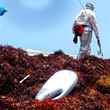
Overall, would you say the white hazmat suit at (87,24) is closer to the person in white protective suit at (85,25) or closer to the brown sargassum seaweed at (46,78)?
the person in white protective suit at (85,25)

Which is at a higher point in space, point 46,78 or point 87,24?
point 87,24

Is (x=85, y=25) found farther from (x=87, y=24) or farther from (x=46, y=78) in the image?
(x=46, y=78)

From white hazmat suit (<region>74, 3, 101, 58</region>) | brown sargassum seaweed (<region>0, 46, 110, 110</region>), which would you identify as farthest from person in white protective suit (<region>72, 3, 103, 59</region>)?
brown sargassum seaweed (<region>0, 46, 110, 110</region>)

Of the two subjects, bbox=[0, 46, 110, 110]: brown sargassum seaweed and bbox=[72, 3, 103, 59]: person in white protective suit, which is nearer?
bbox=[0, 46, 110, 110]: brown sargassum seaweed

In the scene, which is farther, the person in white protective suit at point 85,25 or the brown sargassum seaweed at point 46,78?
the person in white protective suit at point 85,25

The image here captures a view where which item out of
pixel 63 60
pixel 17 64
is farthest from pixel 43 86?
pixel 63 60

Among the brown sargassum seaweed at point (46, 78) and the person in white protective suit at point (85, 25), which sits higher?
the person in white protective suit at point (85, 25)

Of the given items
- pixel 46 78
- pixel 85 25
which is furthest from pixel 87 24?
pixel 46 78

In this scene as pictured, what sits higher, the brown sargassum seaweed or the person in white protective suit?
the person in white protective suit

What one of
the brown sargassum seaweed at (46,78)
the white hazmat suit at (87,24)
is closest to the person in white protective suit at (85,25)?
the white hazmat suit at (87,24)

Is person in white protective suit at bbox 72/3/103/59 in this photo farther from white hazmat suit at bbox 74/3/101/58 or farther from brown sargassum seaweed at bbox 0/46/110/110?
brown sargassum seaweed at bbox 0/46/110/110

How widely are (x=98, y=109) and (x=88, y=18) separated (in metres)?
6.43

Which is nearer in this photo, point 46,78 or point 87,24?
point 46,78

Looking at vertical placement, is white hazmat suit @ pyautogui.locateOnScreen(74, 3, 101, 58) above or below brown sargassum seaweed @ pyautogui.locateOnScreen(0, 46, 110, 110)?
above
